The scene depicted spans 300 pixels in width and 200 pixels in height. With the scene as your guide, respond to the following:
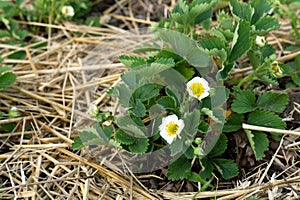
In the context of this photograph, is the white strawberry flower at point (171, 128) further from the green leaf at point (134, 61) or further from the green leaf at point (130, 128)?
the green leaf at point (134, 61)

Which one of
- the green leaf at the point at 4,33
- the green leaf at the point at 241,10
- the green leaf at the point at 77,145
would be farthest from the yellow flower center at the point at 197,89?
the green leaf at the point at 4,33

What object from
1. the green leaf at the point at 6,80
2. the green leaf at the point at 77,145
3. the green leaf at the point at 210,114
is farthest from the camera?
the green leaf at the point at 6,80

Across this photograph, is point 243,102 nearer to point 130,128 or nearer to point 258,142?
point 258,142

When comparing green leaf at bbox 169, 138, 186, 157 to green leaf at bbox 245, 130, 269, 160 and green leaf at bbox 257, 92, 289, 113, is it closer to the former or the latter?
green leaf at bbox 245, 130, 269, 160

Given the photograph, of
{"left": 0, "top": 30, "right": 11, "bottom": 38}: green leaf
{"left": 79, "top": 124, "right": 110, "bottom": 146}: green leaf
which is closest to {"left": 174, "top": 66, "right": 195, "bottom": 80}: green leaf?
{"left": 79, "top": 124, "right": 110, "bottom": 146}: green leaf

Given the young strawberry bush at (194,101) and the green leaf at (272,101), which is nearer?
the young strawberry bush at (194,101)
